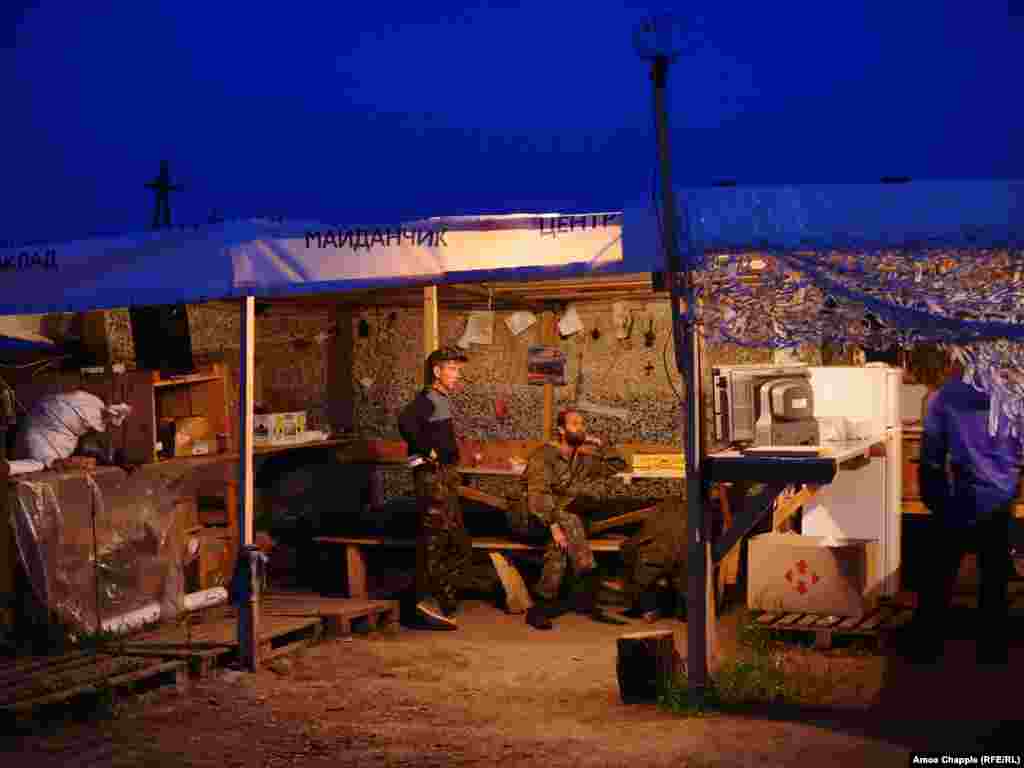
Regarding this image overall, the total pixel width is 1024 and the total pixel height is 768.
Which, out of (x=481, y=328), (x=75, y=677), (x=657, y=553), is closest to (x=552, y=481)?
(x=657, y=553)

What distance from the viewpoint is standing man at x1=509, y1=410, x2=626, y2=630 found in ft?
30.2

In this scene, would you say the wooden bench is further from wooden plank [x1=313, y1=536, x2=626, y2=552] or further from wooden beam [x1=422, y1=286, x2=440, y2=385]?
wooden beam [x1=422, y1=286, x2=440, y2=385]

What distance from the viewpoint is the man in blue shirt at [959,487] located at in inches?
277

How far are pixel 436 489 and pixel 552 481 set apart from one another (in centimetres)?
103

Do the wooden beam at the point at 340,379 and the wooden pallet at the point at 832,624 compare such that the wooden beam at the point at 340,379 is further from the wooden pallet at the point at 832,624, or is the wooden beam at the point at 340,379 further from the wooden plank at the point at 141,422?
the wooden pallet at the point at 832,624

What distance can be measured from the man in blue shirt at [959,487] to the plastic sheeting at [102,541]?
5.37 m

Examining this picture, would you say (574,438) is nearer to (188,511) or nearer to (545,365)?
(545,365)

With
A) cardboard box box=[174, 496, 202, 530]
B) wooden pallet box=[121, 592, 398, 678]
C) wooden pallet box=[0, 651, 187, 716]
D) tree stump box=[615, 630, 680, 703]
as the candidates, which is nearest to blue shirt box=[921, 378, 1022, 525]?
tree stump box=[615, 630, 680, 703]

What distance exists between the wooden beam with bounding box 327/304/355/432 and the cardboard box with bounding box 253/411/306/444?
4.22ft

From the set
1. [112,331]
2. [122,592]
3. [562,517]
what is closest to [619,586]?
[562,517]

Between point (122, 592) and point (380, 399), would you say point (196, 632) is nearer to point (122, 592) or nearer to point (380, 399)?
point (122, 592)

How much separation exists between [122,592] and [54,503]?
32.6 inches

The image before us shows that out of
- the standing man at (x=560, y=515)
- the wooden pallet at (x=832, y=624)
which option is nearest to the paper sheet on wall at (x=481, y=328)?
the standing man at (x=560, y=515)

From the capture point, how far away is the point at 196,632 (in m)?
8.27
